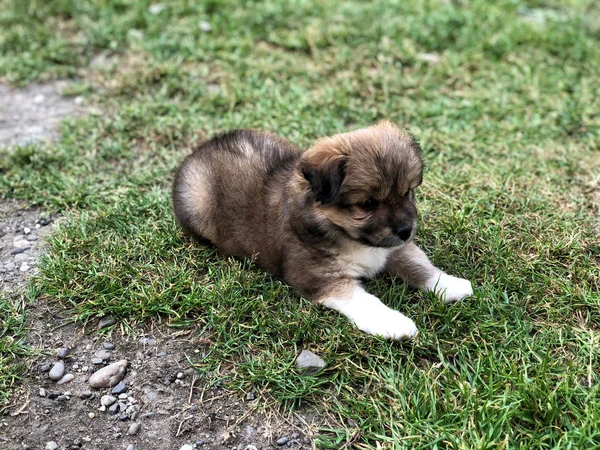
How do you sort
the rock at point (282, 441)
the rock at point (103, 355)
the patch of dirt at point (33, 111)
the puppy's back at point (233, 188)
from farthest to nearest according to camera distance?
the patch of dirt at point (33, 111) < the puppy's back at point (233, 188) < the rock at point (103, 355) < the rock at point (282, 441)

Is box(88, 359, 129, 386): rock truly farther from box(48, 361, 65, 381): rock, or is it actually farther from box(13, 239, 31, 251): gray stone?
box(13, 239, 31, 251): gray stone

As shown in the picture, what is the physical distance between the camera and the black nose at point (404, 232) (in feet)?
13.2

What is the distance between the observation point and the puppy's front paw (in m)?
4.05

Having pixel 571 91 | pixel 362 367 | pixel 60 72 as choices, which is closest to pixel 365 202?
pixel 362 367

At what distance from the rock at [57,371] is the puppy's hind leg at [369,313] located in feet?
5.50

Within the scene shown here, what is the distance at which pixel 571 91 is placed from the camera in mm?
7172

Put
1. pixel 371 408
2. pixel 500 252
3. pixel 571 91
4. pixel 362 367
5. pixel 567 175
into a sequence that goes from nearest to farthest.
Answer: pixel 371 408 < pixel 362 367 < pixel 500 252 < pixel 567 175 < pixel 571 91

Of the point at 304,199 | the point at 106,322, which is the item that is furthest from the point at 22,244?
the point at 304,199

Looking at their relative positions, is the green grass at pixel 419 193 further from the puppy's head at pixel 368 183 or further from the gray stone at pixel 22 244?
the puppy's head at pixel 368 183

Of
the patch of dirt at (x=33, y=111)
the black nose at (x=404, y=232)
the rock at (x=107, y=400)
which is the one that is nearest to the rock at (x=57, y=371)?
the rock at (x=107, y=400)

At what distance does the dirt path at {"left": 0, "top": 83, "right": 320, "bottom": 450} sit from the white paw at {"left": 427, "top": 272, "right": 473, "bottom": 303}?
1.22 metres

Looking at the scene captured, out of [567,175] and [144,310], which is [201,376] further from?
[567,175]

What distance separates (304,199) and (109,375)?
64.0 inches

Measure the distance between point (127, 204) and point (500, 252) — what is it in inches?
118
